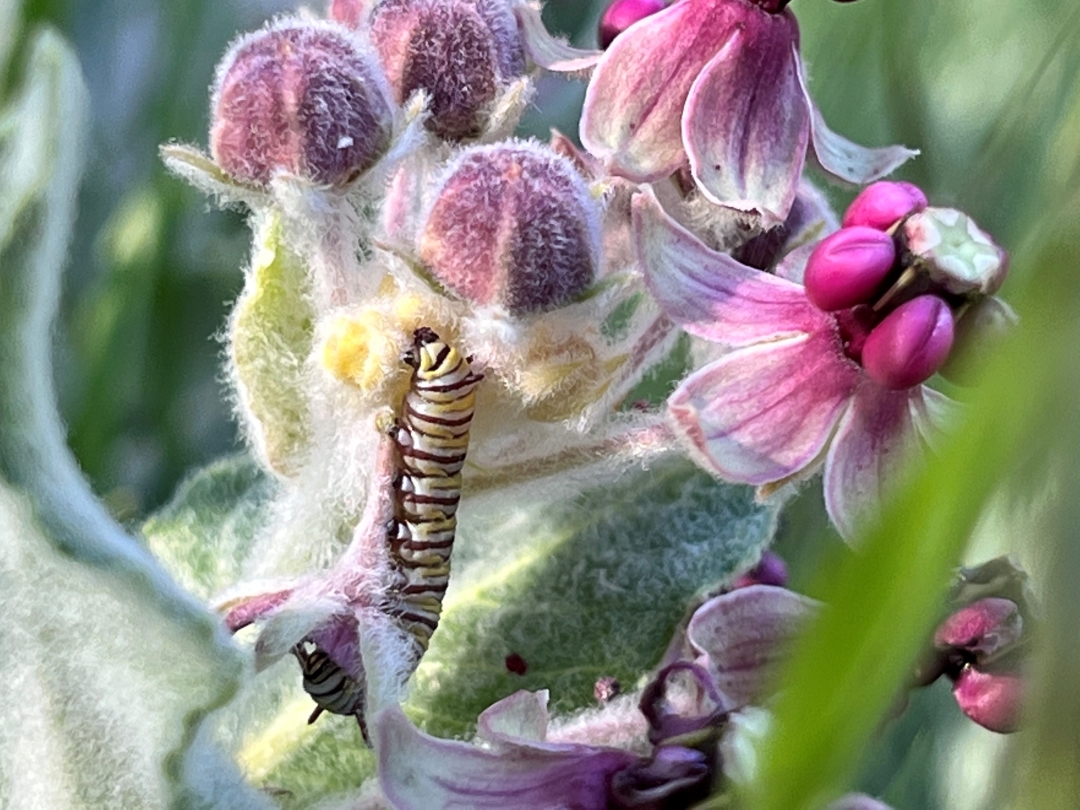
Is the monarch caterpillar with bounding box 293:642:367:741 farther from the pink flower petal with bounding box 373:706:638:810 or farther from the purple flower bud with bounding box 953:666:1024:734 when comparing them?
the purple flower bud with bounding box 953:666:1024:734

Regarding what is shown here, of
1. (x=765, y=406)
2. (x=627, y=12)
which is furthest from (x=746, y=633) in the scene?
(x=627, y=12)

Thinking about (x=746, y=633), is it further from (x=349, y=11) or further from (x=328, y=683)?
(x=349, y=11)

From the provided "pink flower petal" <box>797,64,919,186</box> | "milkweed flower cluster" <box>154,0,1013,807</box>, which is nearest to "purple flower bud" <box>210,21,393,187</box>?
"milkweed flower cluster" <box>154,0,1013,807</box>

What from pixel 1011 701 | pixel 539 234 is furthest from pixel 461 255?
pixel 1011 701

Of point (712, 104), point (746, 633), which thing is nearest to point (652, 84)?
point (712, 104)

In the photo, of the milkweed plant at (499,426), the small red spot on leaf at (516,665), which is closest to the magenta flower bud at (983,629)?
the milkweed plant at (499,426)

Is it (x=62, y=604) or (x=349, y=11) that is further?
(x=349, y=11)

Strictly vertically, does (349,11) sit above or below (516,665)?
above
